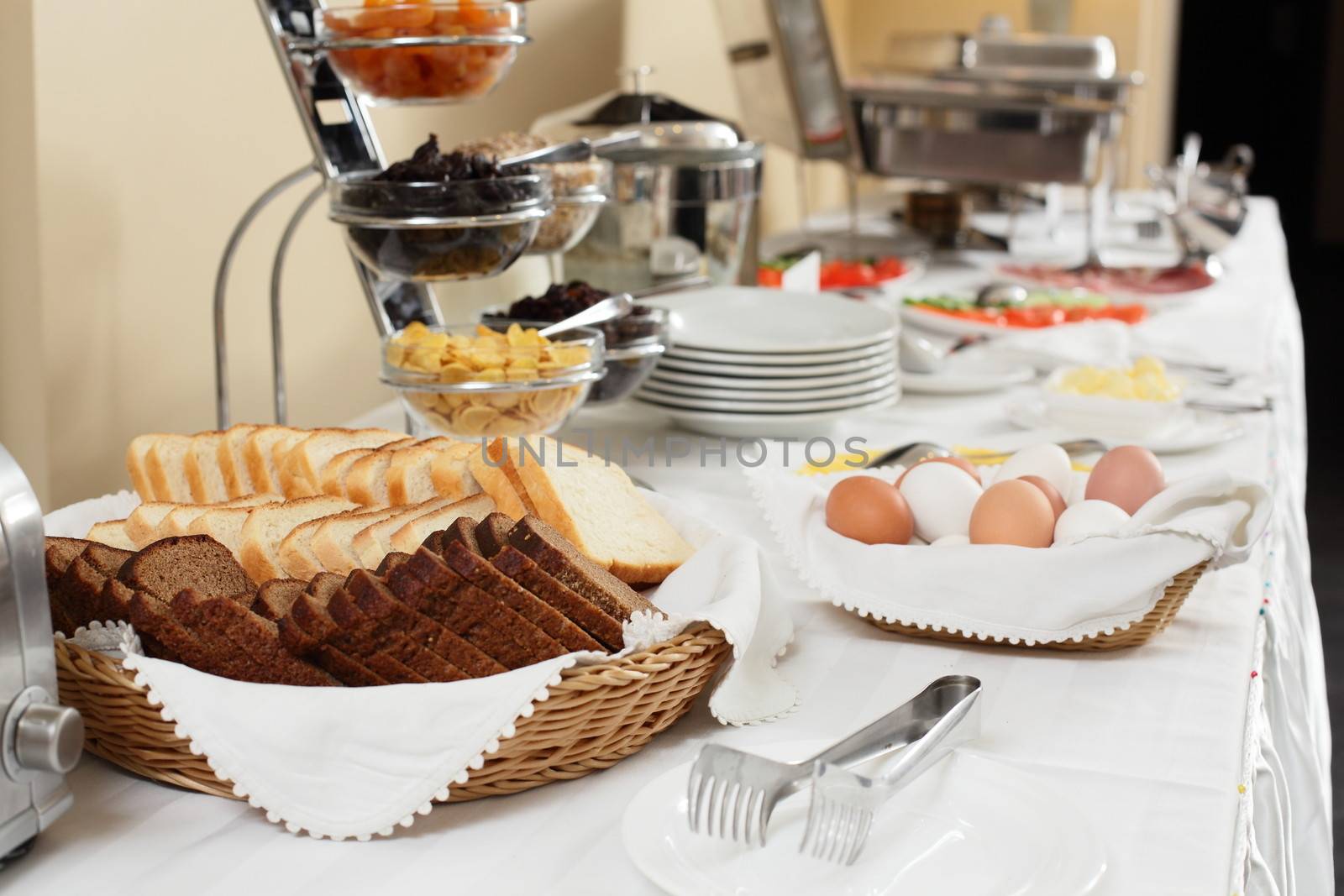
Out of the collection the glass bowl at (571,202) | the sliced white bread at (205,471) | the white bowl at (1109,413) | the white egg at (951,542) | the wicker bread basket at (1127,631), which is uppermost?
the glass bowl at (571,202)

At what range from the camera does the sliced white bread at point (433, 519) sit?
791mm

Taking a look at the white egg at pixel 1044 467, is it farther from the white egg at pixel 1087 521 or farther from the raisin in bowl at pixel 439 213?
the raisin in bowl at pixel 439 213

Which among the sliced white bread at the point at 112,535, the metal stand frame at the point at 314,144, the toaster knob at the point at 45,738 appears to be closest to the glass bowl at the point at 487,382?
the metal stand frame at the point at 314,144

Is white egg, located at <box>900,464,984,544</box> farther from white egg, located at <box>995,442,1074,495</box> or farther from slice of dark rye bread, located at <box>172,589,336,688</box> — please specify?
slice of dark rye bread, located at <box>172,589,336,688</box>

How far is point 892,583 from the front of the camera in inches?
33.3

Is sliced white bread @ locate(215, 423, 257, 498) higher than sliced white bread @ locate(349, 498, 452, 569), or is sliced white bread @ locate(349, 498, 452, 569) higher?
sliced white bread @ locate(349, 498, 452, 569)

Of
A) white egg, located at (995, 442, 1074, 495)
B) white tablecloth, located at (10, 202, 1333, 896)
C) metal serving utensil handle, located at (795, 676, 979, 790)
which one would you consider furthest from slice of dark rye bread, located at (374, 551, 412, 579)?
white egg, located at (995, 442, 1074, 495)

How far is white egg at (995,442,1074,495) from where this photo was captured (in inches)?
37.0

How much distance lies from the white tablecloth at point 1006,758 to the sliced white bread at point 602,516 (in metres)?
0.10

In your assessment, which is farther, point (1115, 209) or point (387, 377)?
Answer: point (1115, 209)

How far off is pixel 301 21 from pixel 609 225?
49cm

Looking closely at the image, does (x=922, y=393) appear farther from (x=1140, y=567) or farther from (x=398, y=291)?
(x=1140, y=567)

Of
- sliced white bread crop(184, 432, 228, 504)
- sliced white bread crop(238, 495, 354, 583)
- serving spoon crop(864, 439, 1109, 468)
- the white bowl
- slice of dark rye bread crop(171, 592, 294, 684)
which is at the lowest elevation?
the white bowl

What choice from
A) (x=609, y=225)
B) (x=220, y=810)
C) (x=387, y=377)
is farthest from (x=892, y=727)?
(x=609, y=225)
